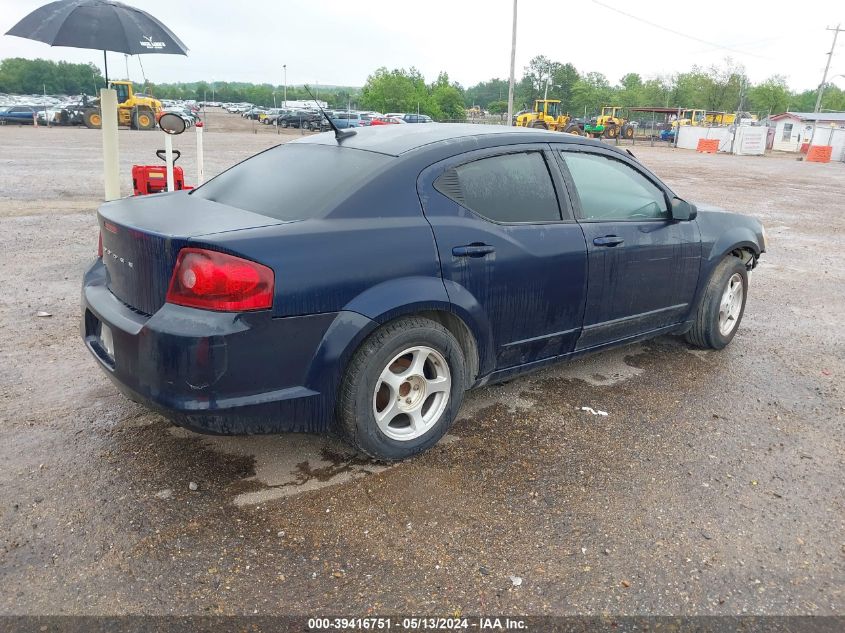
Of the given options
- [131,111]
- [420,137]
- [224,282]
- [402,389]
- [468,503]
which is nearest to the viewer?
[224,282]

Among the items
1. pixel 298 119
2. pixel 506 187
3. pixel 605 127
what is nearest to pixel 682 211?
pixel 506 187

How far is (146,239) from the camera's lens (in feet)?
9.53

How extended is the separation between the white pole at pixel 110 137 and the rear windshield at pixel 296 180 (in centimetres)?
621

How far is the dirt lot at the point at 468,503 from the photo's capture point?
246cm

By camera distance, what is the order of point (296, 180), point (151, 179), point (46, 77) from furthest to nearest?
1. point (46, 77)
2. point (151, 179)
3. point (296, 180)

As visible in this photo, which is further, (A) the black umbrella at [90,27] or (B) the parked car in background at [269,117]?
(B) the parked car in background at [269,117]

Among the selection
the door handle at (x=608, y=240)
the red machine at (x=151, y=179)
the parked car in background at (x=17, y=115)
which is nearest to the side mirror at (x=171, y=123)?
the red machine at (x=151, y=179)

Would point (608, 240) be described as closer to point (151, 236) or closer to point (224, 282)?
point (224, 282)

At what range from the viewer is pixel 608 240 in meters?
3.97

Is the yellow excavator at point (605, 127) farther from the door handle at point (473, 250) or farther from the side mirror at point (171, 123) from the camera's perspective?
the door handle at point (473, 250)

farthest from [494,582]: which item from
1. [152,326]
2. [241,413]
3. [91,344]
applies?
[91,344]

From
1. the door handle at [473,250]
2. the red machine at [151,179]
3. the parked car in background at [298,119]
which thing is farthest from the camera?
the parked car in background at [298,119]

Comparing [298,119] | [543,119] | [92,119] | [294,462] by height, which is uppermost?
[543,119]

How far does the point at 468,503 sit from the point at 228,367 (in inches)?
47.4
